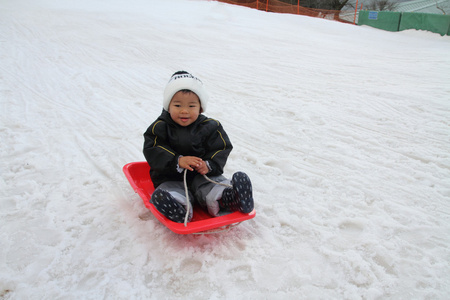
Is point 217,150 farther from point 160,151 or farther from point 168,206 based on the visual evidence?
point 168,206

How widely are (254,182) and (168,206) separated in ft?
3.28

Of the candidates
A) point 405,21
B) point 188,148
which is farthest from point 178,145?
point 405,21

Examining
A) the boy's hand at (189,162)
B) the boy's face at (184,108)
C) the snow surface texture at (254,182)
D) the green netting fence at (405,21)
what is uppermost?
the green netting fence at (405,21)

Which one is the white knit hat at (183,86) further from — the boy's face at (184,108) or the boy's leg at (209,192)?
the boy's leg at (209,192)

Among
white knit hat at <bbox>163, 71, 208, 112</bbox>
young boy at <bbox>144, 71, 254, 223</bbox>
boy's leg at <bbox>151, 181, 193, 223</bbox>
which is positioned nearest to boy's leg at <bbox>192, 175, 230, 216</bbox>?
young boy at <bbox>144, 71, 254, 223</bbox>

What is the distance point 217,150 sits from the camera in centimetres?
218

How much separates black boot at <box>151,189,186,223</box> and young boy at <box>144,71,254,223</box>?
13 centimetres

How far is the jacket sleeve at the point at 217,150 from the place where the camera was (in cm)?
214

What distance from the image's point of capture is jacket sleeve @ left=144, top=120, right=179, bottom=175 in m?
2.07

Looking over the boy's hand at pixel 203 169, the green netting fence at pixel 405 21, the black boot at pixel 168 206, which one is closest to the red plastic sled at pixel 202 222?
the black boot at pixel 168 206

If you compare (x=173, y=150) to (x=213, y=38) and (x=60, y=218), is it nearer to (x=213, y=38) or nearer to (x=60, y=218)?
(x=60, y=218)

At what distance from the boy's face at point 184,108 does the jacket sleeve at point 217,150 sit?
17cm

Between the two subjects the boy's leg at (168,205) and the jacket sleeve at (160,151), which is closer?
the boy's leg at (168,205)

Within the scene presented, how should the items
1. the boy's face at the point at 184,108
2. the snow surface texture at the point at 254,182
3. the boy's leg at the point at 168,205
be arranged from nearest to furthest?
the snow surface texture at the point at 254,182 → the boy's leg at the point at 168,205 → the boy's face at the point at 184,108
